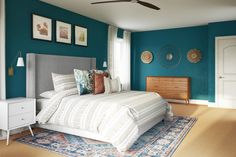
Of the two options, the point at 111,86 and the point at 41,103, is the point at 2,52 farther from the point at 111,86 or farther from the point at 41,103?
the point at 111,86

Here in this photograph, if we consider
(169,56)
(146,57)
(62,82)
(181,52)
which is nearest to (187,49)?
(181,52)

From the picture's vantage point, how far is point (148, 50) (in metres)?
7.41

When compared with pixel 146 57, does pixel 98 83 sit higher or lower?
lower

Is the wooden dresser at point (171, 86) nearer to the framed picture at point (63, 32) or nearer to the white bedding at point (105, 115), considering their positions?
the white bedding at point (105, 115)

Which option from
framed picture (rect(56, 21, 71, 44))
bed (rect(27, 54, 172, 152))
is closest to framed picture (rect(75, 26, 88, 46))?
framed picture (rect(56, 21, 71, 44))

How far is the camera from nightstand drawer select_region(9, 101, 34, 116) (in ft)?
10.2

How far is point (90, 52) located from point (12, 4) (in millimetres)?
2352

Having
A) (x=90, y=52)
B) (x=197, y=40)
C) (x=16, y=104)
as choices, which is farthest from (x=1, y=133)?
(x=197, y=40)

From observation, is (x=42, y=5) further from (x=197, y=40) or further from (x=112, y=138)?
(x=197, y=40)

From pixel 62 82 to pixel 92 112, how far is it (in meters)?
1.19

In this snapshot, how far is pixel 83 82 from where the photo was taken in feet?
12.7

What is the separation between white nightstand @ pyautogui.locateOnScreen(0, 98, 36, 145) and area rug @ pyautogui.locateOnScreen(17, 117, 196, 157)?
0.90 feet

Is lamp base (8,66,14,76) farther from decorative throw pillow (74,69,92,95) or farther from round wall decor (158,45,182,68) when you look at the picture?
round wall decor (158,45,182,68)

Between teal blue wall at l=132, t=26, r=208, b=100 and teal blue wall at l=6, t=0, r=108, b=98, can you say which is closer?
teal blue wall at l=6, t=0, r=108, b=98
